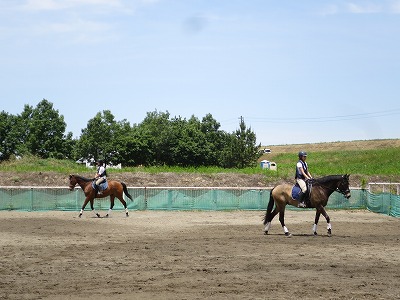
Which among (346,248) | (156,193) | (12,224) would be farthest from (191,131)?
(346,248)

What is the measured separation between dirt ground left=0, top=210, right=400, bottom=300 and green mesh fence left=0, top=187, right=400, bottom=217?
11.2m

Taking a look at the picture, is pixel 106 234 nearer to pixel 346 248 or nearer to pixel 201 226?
pixel 201 226

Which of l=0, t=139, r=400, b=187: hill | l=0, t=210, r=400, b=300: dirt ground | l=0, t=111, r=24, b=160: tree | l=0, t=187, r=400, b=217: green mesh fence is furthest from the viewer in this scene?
l=0, t=111, r=24, b=160: tree

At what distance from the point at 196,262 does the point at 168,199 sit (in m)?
24.3

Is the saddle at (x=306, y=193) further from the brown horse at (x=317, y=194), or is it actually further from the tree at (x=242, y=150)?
the tree at (x=242, y=150)

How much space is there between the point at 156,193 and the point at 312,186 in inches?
695

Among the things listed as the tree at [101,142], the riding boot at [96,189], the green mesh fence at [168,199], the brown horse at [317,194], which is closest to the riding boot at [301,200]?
the brown horse at [317,194]

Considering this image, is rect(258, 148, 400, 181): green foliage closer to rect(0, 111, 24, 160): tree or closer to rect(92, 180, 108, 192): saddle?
rect(0, 111, 24, 160): tree

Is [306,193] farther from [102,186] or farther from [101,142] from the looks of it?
[101,142]

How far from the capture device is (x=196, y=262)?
15.6 m

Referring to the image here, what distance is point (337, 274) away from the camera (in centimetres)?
1363

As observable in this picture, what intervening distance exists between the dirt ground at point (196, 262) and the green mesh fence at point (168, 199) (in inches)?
443

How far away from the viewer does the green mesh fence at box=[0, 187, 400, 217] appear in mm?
38719

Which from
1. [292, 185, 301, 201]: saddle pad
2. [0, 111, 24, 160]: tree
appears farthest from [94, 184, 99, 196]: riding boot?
[0, 111, 24, 160]: tree
